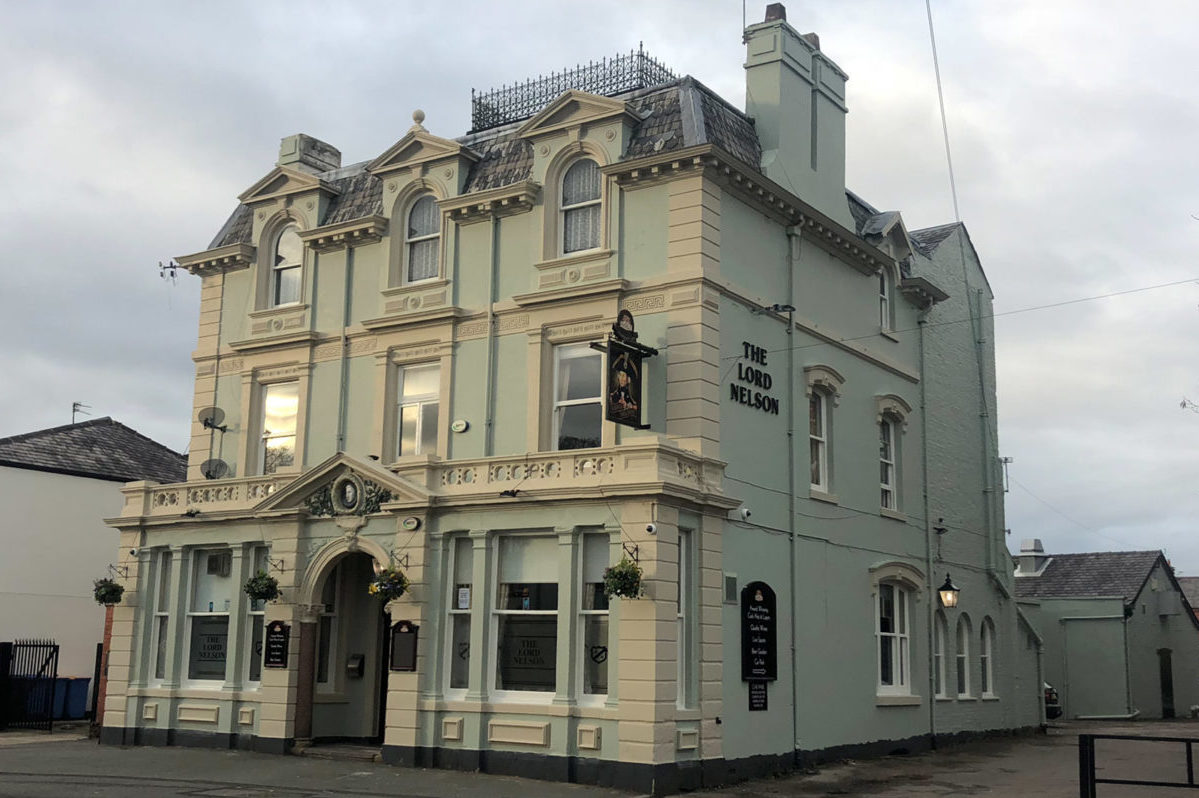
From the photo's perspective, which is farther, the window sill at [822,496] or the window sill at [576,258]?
the window sill at [822,496]

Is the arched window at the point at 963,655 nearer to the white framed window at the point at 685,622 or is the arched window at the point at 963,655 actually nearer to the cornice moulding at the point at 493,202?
the white framed window at the point at 685,622

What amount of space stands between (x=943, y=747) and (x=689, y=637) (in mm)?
9611

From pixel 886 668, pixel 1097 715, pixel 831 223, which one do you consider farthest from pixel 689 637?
pixel 1097 715

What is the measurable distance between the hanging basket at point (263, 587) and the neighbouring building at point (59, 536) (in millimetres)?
14134

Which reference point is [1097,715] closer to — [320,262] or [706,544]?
[706,544]

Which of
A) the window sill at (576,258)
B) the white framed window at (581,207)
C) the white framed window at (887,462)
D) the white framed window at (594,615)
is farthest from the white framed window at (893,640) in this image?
the white framed window at (581,207)

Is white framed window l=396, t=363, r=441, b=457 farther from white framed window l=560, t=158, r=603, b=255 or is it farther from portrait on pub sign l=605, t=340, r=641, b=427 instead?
portrait on pub sign l=605, t=340, r=641, b=427

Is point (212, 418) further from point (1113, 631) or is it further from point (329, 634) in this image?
point (1113, 631)

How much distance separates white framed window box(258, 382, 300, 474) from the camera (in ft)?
81.4

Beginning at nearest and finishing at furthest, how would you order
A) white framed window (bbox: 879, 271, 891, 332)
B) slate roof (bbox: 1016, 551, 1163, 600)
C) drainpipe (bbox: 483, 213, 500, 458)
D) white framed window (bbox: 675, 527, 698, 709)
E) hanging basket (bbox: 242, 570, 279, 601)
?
white framed window (bbox: 675, 527, 698, 709), drainpipe (bbox: 483, 213, 500, 458), hanging basket (bbox: 242, 570, 279, 601), white framed window (bbox: 879, 271, 891, 332), slate roof (bbox: 1016, 551, 1163, 600)

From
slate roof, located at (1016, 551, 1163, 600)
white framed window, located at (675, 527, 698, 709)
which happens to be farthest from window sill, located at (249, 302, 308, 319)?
slate roof, located at (1016, 551, 1163, 600)

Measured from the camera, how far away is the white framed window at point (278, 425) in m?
24.8

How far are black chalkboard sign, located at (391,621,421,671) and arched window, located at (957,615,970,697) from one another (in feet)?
43.9

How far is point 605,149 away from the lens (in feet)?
70.4
